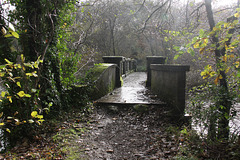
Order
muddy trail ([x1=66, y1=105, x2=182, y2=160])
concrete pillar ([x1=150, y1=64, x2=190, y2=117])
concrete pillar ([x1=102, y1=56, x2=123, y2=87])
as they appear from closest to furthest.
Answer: muddy trail ([x1=66, y1=105, x2=182, y2=160]) < concrete pillar ([x1=150, y1=64, x2=190, y2=117]) < concrete pillar ([x1=102, y1=56, x2=123, y2=87])

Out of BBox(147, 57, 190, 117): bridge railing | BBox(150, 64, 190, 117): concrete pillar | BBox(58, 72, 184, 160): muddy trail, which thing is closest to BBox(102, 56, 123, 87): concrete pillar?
BBox(58, 72, 184, 160): muddy trail

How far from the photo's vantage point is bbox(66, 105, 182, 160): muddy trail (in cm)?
345

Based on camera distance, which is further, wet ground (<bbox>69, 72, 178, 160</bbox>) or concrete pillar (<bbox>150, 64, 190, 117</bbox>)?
concrete pillar (<bbox>150, 64, 190, 117</bbox>)

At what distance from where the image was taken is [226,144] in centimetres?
336

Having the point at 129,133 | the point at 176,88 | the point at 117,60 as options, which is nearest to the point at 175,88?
the point at 176,88

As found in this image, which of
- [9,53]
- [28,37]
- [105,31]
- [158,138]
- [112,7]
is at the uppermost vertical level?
[112,7]

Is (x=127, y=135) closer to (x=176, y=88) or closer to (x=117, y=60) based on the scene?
(x=176, y=88)

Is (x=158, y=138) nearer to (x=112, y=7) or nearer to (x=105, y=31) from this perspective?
(x=112, y=7)

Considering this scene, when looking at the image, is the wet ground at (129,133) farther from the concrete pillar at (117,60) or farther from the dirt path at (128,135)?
the concrete pillar at (117,60)

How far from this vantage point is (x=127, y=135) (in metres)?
4.32

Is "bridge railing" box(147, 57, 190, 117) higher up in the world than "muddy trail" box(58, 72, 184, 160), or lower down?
higher up

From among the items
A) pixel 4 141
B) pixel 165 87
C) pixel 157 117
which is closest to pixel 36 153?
pixel 4 141

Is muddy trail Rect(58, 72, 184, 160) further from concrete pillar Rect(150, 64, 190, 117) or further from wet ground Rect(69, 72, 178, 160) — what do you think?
concrete pillar Rect(150, 64, 190, 117)

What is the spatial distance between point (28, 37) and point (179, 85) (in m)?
3.87
